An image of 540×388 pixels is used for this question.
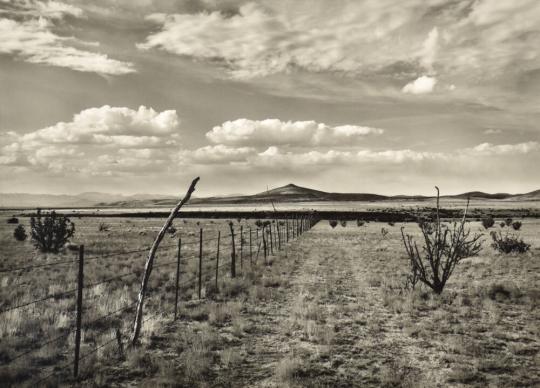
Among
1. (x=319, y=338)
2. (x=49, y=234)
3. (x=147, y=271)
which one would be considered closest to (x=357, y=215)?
(x=49, y=234)

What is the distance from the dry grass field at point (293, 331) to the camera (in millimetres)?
7031

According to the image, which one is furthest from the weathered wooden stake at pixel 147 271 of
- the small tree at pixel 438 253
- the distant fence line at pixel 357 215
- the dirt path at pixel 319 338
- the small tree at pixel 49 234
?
the distant fence line at pixel 357 215

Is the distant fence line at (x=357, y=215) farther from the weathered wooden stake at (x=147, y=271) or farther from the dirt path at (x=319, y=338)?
the weathered wooden stake at (x=147, y=271)

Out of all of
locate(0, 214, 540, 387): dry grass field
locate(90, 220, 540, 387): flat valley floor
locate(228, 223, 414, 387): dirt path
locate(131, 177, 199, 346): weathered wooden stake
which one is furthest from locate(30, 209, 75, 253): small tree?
locate(131, 177, 199, 346): weathered wooden stake

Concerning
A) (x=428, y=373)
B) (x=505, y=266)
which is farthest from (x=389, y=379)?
(x=505, y=266)

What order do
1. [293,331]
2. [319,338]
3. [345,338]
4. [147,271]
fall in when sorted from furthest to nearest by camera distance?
[293,331]
[345,338]
[319,338]
[147,271]

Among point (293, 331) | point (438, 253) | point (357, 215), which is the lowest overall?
point (293, 331)

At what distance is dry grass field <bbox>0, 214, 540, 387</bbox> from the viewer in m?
7.03

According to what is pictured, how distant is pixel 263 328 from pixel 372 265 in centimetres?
1124

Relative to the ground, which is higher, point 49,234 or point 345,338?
point 49,234

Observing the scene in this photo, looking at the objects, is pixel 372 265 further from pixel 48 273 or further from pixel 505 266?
pixel 48 273

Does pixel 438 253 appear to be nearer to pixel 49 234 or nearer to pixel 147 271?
pixel 147 271

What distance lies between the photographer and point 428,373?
7.09 meters

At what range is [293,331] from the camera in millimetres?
9602
